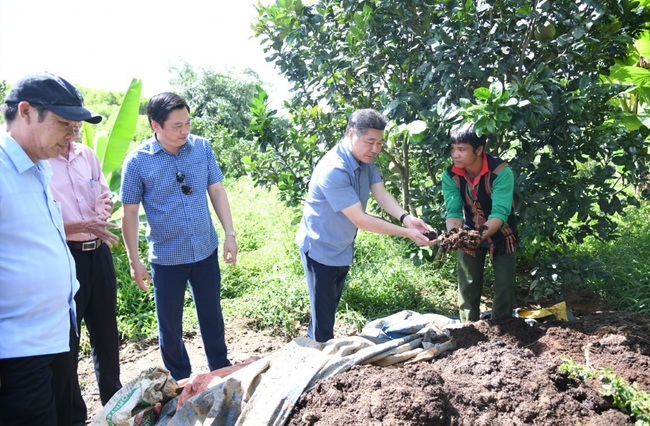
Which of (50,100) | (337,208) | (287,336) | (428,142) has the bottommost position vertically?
(287,336)

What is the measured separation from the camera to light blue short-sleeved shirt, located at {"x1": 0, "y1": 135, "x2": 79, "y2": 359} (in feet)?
7.55

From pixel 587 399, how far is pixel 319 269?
5.88 ft

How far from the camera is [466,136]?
3.82m

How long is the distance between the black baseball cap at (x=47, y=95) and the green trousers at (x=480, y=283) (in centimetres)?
292

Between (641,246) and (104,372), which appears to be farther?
(641,246)

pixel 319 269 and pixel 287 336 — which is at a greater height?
pixel 319 269

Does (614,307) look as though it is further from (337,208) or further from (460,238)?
(337,208)

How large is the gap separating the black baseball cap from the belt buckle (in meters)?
1.29

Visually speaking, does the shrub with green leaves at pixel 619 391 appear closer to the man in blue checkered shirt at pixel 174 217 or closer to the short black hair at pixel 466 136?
the short black hair at pixel 466 136

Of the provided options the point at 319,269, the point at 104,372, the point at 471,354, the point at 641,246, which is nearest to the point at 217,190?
the point at 319,269

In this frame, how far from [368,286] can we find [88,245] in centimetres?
283

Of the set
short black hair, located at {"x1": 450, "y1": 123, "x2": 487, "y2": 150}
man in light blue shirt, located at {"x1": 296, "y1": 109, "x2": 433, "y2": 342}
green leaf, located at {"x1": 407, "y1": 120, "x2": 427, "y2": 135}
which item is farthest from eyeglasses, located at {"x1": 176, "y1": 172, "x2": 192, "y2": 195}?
short black hair, located at {"x1": 450, "y1": 123, "x2": 487, "y2": 150}

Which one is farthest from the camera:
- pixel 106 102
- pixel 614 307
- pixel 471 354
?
pixel 106 102

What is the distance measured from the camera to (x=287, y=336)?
5180 mm
